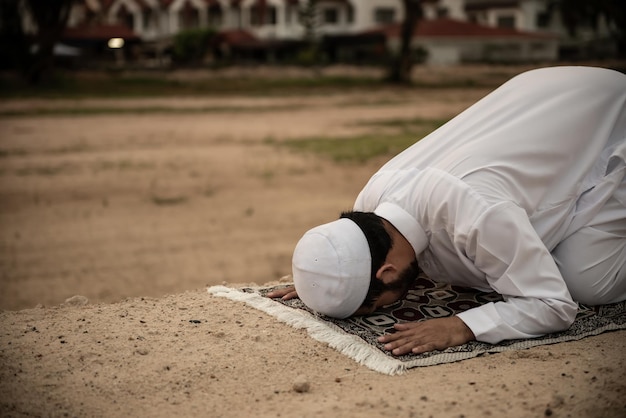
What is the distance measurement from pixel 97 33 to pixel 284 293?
4666 centimetres

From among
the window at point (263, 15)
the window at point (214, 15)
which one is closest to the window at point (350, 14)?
the window at point (263, 15)

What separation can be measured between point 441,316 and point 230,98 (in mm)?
19824

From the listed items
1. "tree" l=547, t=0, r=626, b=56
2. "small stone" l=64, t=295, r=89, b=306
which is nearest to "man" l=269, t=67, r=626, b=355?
"small stone" l=64, t=295, r=89, b=306

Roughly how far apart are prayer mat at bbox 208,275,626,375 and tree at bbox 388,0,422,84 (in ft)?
82.9

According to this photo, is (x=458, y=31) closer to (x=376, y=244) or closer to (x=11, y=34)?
(x=11, y=34)

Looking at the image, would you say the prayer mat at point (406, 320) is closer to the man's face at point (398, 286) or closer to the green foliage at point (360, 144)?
the man's face at point (398, 286)

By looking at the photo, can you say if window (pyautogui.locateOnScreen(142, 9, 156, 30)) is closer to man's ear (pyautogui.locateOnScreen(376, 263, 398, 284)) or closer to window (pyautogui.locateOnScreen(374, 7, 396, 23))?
window (pyautogui.locateOnScreen(374, 7, 396, 23))

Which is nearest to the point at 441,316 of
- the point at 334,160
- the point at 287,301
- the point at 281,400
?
the point at 287,301

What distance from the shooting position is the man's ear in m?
3.32

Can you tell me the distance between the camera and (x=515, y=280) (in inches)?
127

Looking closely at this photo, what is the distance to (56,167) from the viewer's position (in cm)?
1170

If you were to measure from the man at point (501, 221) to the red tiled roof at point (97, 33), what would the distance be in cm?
4567

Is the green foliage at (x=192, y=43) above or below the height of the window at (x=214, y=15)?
below

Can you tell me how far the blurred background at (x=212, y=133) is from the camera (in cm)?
750
